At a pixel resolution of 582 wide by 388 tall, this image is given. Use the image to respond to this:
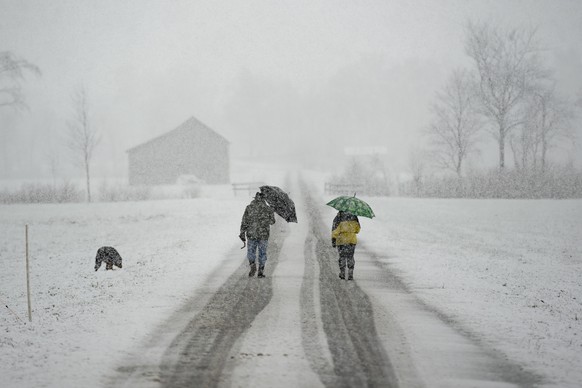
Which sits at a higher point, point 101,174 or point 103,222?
point 101,174

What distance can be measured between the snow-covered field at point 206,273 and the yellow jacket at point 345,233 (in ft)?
5.60

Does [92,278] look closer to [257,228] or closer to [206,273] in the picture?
[206,273]

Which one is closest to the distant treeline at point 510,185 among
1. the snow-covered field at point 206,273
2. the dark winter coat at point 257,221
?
the snow-covered field at point 206,273

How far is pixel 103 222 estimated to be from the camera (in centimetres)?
2527

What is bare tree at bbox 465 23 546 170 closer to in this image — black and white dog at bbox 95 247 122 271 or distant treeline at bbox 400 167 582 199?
distant treeline at bbox 400 167 582 199

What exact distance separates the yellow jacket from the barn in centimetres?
3878

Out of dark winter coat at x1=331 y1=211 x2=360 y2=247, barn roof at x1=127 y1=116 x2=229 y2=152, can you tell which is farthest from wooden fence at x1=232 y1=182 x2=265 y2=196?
dark winter coat at x1=331 y1=211 x2=360 y2=247

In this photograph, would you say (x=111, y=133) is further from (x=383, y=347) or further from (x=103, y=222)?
(x=383, y=347)

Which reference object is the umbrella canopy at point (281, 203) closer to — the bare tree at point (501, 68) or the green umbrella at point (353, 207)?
the green umbrella at point (353, 207)

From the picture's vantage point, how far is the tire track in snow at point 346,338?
538 cm

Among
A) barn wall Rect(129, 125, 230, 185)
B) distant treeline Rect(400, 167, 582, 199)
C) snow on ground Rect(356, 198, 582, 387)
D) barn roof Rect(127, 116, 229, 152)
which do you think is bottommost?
snow on ground Rect(356, 198, 582, 387)

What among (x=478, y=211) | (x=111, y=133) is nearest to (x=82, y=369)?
(x=478, y=211)

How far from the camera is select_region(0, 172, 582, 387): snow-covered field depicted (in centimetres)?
624

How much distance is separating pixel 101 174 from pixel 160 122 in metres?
15.2
